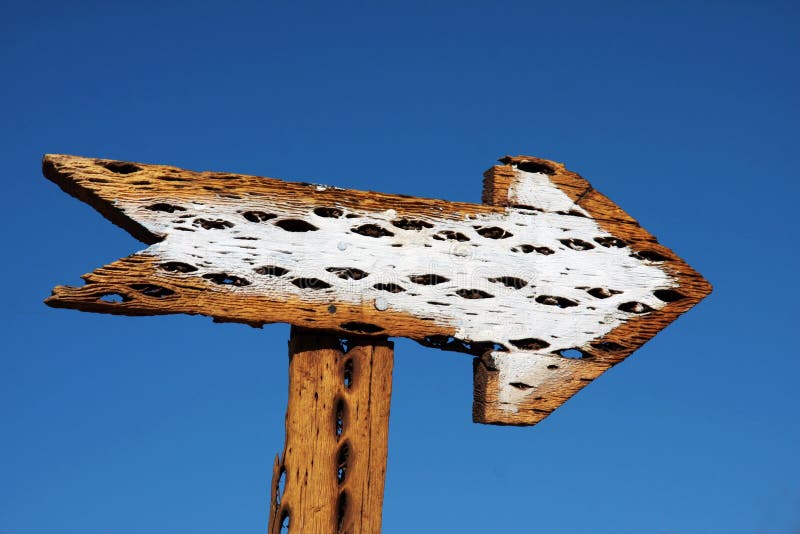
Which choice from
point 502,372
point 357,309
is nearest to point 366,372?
point 357,309

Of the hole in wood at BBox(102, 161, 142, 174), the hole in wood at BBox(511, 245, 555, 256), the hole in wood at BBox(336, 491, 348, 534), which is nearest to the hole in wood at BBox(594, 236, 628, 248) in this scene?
the hole in wood at BBox(511, 245, 555, 256)

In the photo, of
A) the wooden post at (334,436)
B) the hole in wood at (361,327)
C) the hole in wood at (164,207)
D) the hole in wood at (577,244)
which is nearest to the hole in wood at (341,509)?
the wooden post at (334,436)

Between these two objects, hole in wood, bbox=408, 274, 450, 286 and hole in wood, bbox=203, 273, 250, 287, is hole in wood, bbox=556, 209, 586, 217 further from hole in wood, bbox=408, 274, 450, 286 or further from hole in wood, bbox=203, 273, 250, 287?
hole in wood, bbox=203, 273, 250, 287

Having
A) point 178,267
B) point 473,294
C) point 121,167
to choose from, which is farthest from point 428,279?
point 121,167

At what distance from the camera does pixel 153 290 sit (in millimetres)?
3385

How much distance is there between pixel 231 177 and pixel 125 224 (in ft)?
1.32

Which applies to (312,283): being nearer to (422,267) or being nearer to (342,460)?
(422,267)

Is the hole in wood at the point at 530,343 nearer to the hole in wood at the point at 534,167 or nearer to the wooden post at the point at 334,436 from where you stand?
the wooden post at the point at 334,436

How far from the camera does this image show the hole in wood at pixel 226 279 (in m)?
3.42

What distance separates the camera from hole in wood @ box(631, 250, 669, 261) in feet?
13.1

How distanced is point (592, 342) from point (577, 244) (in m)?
0.39

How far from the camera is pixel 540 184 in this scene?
13.0 ft

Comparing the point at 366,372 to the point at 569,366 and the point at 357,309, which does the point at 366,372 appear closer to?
the point at 357,309

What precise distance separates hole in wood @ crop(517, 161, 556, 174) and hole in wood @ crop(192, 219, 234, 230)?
1.21 m
